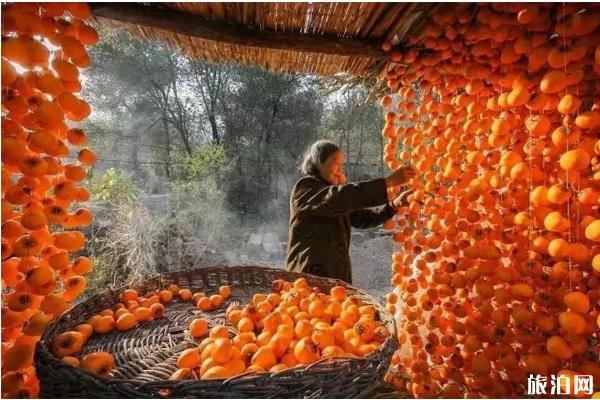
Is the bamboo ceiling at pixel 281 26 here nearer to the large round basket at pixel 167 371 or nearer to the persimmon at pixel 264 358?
the large round basket at pixel 167 371

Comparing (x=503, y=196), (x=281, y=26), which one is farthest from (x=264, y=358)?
(x=281, y=26)

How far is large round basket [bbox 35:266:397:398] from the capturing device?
1102 millimetres

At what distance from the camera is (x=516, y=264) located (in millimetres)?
1808

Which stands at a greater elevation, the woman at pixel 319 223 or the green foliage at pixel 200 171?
the green foliage at pixel 200 171

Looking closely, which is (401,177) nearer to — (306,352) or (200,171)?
(306,352)

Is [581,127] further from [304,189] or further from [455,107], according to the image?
[304,189]

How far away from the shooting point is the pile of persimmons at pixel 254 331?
1.30 m

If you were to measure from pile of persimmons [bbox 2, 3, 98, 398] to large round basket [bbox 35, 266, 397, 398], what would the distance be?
0.44ft

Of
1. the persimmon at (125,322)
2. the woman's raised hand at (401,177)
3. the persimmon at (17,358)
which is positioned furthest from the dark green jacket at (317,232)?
the persimmon at (17,358)

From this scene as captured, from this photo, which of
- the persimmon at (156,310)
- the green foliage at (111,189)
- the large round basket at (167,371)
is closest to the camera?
the large round basket at (167,371)

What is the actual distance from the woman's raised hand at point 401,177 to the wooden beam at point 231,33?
75 centimetres

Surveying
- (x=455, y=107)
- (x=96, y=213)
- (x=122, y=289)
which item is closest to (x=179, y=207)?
(x=96, y=213)

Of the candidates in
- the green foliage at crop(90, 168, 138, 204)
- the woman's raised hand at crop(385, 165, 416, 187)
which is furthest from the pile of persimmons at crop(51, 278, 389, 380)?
the green foliage at crop(90, 168, 138, 204)

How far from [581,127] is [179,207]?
8037 millimetres
